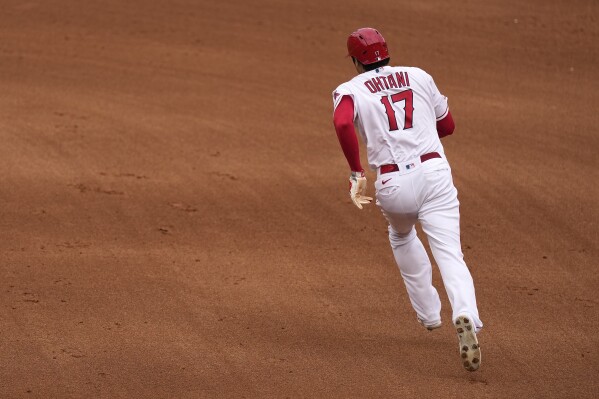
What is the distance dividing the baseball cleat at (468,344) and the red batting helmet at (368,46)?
185 centimetres

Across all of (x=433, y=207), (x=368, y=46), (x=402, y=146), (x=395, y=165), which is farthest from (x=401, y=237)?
(x=368, y=46)

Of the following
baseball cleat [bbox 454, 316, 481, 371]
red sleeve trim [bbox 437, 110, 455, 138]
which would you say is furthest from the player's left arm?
baseball cleat [bbox 454, 316, 481, 371]

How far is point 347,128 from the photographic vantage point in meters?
6.76

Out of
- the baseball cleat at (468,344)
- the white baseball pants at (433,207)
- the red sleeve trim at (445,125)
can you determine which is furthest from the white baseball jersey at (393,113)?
the baseball cleat at (468,344)

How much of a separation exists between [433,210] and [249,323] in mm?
1765

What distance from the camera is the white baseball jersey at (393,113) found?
268 inches

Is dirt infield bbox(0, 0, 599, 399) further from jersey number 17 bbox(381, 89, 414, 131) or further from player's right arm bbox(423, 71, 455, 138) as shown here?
jersey number 17 bbox(381, 89, 414, 131)

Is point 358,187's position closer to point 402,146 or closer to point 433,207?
point 402,146

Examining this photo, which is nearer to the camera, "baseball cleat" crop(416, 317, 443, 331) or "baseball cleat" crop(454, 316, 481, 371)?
"baseball cleat" crop(454, 316, 481, 371)

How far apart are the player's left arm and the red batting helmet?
35cm

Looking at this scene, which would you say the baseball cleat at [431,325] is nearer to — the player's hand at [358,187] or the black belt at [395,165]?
the player's hand at [358,187]

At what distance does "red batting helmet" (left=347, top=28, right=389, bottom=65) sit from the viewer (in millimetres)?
6953

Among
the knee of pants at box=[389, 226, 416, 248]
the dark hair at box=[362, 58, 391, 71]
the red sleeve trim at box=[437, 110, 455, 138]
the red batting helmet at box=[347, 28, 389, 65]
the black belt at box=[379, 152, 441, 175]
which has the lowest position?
the knee of pants at box=[389, 226, 416, 248]

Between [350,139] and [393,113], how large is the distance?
0.34 m
